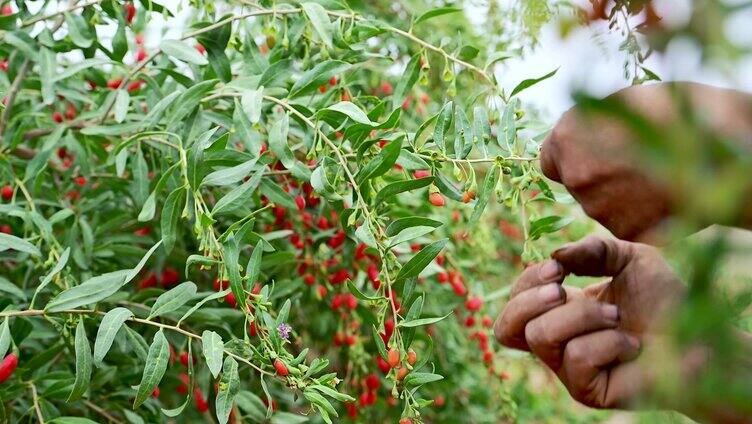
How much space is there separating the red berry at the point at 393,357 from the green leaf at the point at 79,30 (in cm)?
58

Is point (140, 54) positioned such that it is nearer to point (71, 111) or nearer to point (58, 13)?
point (71, 111)

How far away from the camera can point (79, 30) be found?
3.81 feet

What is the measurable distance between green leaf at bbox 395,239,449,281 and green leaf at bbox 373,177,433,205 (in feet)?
0.19

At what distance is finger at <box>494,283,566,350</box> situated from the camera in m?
0.91

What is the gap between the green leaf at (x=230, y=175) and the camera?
36.5 inches

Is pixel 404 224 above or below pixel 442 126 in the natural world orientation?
below

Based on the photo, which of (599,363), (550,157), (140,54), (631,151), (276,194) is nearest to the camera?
(631,151)

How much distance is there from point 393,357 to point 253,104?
0.31m

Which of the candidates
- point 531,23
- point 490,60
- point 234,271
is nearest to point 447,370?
point 490,60

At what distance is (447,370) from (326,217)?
0.44 metres

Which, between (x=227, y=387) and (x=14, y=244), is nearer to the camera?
(x=227, y=387)

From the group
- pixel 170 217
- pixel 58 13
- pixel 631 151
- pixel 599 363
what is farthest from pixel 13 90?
pixel 631 151

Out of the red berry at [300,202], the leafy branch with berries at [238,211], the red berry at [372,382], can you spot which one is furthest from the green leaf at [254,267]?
the red berry at [372,382]

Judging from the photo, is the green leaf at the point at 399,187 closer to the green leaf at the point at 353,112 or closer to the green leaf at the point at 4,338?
the green leaf at the point at 353,112
